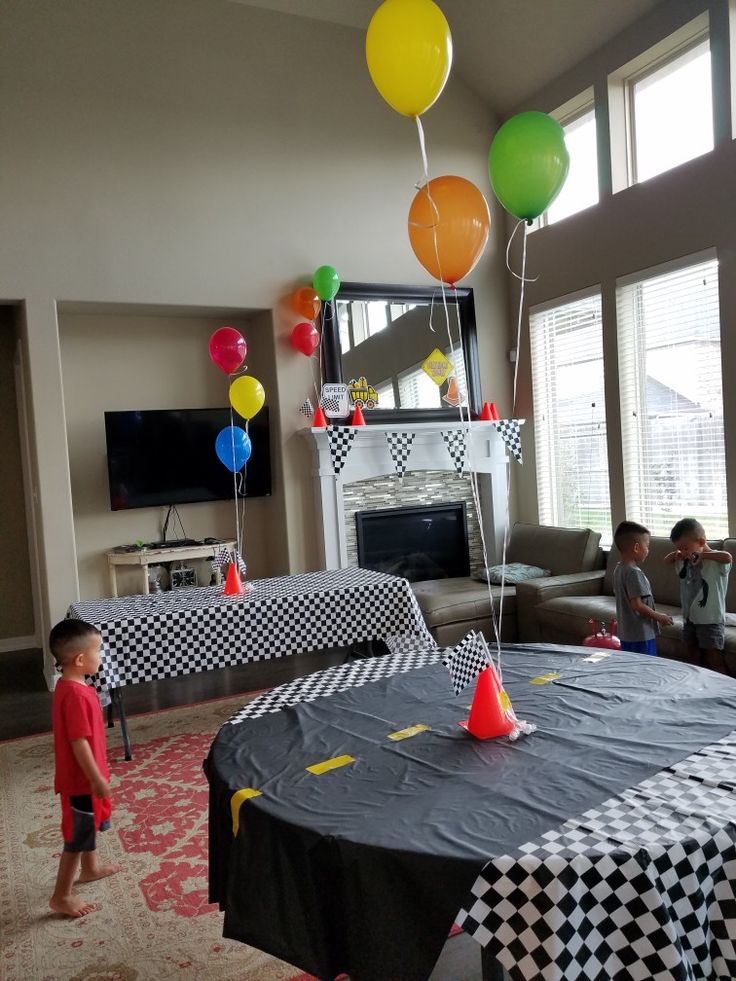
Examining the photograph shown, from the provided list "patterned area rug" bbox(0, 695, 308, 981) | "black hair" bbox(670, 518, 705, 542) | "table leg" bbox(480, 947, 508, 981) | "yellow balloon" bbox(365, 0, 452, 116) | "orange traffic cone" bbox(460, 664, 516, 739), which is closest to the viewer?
"table leg" bbox(480, 947, 508, 981)

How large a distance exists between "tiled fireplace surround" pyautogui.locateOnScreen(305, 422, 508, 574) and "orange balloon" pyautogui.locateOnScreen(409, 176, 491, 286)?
9.20ft

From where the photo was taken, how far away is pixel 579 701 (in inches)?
80.4

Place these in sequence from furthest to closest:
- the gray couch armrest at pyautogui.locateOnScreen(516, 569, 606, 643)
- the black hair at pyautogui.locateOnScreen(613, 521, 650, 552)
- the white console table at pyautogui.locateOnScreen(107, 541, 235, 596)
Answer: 1. the white console table at pyautogui.locateOnScreen(107, 541, 235, 596)
2. the gray couch armrest at pyautogui.locateOnScreen(516, 569, 606, 643)
3. the black hair at pyautogui.locateOnScreen(613, 521, 650, 552)

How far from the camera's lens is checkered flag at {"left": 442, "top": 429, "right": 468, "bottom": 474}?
625cm

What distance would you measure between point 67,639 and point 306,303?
3.85 metres

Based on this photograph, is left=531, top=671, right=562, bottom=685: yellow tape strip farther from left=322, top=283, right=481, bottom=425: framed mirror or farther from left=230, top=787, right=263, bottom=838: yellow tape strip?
left=322, top=283, right=481, bottom=425: framed mirror

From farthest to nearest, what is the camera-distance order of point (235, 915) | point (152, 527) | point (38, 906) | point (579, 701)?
1. point (152, 527)
2. point (38, 906)
3. point (579, 701)
4. point (235, 915)

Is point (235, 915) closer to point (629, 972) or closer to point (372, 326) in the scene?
point (629, 972)

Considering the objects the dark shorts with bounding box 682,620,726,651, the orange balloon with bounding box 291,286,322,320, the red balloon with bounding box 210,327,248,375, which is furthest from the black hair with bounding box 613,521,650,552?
the orange balloon with bounding box 291,286,322,320

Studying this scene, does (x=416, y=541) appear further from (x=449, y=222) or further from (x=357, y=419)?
(x=449, y=222)

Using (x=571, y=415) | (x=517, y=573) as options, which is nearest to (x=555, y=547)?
(x=517, y=573)

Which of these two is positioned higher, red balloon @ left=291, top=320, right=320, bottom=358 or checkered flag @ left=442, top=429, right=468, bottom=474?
red balloon @ left=291, top=320, right=320, bottom=358

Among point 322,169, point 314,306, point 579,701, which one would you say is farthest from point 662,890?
point 322,169

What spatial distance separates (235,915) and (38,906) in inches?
51.2
